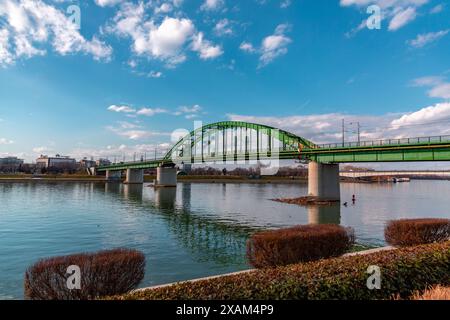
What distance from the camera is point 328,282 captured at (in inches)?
320

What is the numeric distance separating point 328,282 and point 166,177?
4858 inches

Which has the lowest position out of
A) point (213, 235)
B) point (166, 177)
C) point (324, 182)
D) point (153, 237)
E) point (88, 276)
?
point (213, 235)

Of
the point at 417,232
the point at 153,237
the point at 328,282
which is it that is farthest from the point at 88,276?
the point at 153,237

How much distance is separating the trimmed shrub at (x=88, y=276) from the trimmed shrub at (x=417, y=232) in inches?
556

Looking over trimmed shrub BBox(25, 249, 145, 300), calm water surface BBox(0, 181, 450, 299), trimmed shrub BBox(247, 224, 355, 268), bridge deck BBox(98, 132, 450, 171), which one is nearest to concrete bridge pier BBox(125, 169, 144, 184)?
bridge deck BBox(98, 132, 450, 171)

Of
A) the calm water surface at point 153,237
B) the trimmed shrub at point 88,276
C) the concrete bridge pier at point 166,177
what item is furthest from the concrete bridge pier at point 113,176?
the trimmed shrub at point 88,276

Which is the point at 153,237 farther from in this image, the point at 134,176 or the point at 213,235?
the point at 134,176

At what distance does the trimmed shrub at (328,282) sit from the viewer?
742 centimetres

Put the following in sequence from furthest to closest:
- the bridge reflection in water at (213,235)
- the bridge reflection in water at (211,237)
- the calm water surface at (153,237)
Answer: the bridge reflection in water at (213,235)
the bridge reflection in water at (211,237)
the calm water surface at (153,237)

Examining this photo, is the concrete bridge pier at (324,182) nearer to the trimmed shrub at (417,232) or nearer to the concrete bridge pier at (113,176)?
the trimmed shrub at (417,232)

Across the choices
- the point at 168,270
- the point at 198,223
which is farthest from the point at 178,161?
the point at 168,270
